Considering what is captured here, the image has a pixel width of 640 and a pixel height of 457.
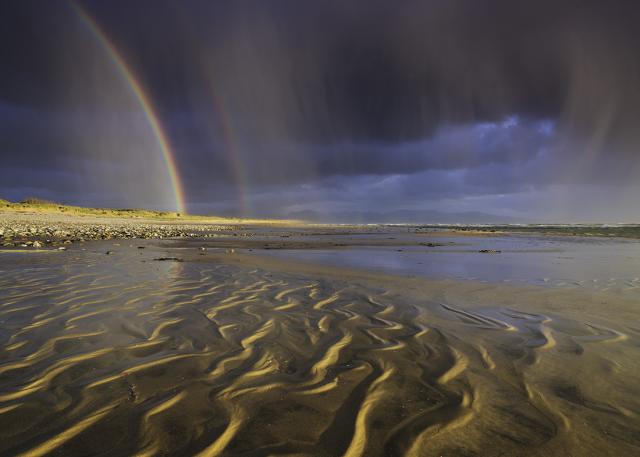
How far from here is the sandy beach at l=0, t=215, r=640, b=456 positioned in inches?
107

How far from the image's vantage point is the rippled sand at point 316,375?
2.71 meters

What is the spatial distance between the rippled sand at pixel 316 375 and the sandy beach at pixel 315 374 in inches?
0.8

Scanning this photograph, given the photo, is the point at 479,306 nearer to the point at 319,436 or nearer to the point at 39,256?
the point at 319,436

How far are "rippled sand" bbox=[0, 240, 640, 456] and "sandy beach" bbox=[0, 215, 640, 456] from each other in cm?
2

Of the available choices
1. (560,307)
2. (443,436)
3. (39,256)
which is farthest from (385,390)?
(39,256)

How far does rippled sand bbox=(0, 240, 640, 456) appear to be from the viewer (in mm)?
2711

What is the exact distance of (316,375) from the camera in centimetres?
385

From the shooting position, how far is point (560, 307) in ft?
23.2

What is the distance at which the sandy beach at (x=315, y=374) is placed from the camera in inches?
107

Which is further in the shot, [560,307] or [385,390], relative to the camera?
[560,307]

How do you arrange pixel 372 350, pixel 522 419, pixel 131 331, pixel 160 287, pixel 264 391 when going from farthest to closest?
pixel 160 287 < pixel 131 331 < pixel 372 350 < pixel 264 391 < pixel 522 419

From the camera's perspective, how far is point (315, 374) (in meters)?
3.88

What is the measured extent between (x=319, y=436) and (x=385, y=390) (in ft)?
3.26

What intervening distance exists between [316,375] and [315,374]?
0.03 metres
